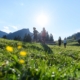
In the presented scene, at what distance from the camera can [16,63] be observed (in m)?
7.82

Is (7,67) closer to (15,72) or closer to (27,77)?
(15,72)

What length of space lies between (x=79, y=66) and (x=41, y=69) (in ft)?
15.1

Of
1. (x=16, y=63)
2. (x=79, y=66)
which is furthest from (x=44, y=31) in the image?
(x=16, y=63)

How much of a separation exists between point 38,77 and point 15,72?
2.67 feet

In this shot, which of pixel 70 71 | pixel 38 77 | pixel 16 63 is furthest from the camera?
pixel 70 71

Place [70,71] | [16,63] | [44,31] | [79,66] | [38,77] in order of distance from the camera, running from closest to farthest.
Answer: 1. [38,77]
2. [16,63]
3. [70,71]
4. [79,66]
5. [44,31]

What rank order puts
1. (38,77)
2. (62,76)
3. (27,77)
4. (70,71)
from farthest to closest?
(70,71) < (62,76) < (38,77) < (27,77)

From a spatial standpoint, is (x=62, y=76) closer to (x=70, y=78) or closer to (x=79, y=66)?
(x=70, y=78)

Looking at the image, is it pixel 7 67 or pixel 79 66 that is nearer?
pixel 7 67

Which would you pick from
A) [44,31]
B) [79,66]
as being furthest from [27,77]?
[44,31]

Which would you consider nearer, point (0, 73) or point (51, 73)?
point (0, 73)

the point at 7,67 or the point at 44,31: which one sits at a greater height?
the point at 44,31

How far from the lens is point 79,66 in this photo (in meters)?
11.2

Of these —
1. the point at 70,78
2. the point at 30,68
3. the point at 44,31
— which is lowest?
the point at 70,78
